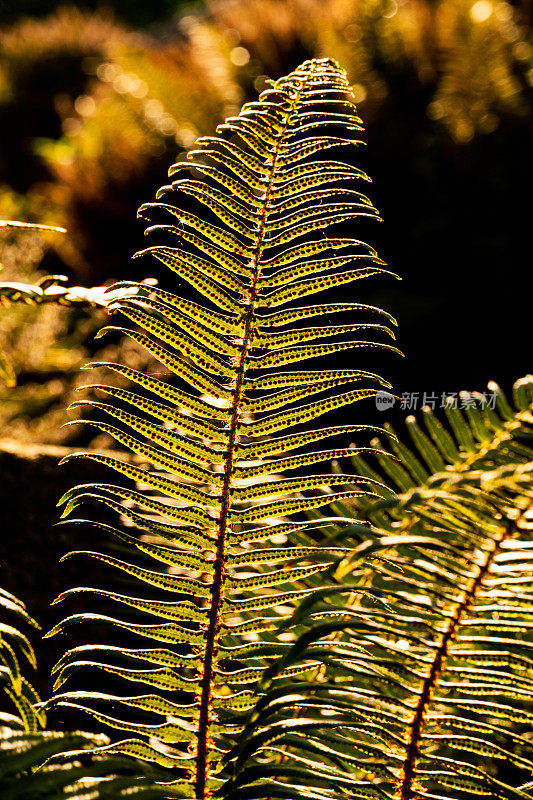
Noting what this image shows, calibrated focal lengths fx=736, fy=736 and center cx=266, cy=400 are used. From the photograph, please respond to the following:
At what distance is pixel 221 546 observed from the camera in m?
1.05

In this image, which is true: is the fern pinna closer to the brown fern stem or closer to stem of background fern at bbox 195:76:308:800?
stem of background fern at bbox 195:76:308:800

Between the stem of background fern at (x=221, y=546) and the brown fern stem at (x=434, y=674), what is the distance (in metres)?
0.27

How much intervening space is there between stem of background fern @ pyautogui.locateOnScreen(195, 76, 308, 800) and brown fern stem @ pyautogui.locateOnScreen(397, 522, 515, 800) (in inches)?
10.8

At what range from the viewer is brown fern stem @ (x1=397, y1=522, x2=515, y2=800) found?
850mm

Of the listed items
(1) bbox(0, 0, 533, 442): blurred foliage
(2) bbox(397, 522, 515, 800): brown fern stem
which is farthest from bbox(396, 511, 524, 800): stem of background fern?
(1) bbox(0, 0, 533, 442): blurred foliage

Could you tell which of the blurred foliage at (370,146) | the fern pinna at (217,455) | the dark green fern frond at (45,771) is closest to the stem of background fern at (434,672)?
the fern pinna at (217,455)

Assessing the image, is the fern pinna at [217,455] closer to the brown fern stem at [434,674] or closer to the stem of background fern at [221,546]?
the stem of background fern at [221,546]

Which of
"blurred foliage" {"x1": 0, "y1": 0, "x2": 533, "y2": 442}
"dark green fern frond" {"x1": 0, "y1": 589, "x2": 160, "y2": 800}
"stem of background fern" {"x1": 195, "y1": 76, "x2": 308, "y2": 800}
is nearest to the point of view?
"dark green fern frond" {"x1": 0, "y1": 589, "x2": 160, "y2": 800}

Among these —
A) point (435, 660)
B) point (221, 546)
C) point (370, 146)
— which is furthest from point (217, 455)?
point (370, 146)

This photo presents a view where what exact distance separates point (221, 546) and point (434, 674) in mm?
337

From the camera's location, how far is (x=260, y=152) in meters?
1.13

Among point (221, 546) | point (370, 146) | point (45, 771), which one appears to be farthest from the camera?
point (370, 146)

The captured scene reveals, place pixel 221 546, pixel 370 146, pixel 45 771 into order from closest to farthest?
pixel 45 771
pixel 221 546
pixel 370 146

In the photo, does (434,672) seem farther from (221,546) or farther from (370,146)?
(370,146)
